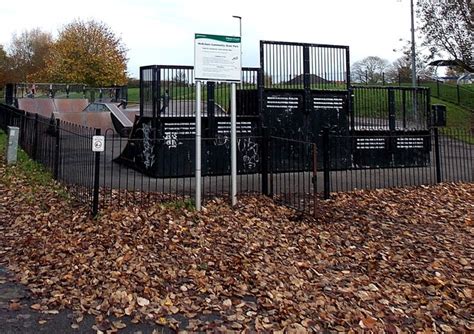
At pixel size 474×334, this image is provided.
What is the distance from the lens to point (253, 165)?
11.4 metres

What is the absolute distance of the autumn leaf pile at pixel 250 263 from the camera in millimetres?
4348

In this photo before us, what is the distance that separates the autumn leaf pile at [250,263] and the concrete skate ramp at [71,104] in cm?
2074

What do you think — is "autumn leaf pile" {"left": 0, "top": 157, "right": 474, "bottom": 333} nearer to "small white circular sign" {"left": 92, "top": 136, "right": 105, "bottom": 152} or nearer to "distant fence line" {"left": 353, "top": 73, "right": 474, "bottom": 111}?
"small white circular sign" {"left": 92, "top": 136, "right": 105, "bottom": 152}

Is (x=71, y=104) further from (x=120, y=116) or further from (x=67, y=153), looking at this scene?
(x=67, y=153)

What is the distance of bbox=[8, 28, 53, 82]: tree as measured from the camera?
1938 inches

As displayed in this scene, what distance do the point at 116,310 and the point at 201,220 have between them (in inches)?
117

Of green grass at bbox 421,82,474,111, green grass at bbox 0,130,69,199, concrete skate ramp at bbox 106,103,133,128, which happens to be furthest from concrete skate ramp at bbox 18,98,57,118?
green grass at bbox 421,82,474,111

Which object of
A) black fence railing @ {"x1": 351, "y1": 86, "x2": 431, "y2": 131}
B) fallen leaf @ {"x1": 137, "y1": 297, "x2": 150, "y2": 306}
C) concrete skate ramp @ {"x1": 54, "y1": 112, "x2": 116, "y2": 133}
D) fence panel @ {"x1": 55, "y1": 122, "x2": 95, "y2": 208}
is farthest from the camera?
concrete skate ramp @ {"x1": 54, "y1": 112, "x2": 116, "y2": 133}

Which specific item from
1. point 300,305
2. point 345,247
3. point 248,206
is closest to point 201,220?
point 248,206

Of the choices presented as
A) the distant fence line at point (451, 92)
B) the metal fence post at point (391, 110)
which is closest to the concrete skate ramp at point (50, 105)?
the distant fence line at point (451, 92)

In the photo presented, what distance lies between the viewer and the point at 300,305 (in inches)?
178

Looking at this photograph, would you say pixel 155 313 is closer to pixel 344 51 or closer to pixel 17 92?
pixel 344 51

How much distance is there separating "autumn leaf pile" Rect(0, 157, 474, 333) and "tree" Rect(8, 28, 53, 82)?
146 ft

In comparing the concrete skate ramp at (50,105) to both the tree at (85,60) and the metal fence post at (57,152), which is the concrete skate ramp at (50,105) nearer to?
the tree at (85,60)
